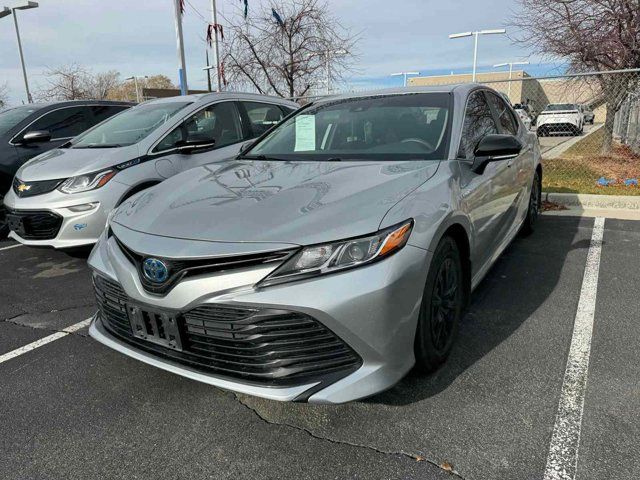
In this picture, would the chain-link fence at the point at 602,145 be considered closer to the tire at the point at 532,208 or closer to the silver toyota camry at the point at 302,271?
the tire at the point at 532,208

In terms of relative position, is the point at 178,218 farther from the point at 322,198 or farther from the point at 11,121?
the point at 11,121

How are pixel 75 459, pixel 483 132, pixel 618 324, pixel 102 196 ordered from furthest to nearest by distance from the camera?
pixel 102 196 → pixel 483 132 → pixel 618 324 → pixel 75 459

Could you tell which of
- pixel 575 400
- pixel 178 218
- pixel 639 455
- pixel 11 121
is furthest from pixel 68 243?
pixel 639 455

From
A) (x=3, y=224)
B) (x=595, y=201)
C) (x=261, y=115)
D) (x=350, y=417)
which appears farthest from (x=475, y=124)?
(x=3, y=224)

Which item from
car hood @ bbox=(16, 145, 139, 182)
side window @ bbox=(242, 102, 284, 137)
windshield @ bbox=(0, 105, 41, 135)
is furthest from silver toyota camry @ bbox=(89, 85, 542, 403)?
windshield @ bbox=(0, 105, 41, 135)

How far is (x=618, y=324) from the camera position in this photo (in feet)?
10.6

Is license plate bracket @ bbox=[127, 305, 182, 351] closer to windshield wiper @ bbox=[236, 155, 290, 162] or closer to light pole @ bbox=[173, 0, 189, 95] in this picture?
windshield wiper @ bbox=[236, 155, 290, 162]

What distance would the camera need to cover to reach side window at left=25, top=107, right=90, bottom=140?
254 inches

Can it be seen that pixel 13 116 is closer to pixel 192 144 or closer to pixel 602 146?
pixel 192 144

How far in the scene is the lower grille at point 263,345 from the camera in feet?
6.55

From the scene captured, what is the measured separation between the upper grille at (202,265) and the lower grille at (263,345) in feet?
0.43

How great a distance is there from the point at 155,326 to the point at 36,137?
4930mm

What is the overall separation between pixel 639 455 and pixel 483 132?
2320 mm

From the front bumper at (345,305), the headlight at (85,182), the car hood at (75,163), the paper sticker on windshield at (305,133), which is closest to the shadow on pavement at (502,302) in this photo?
the front bumper at (345,305)
